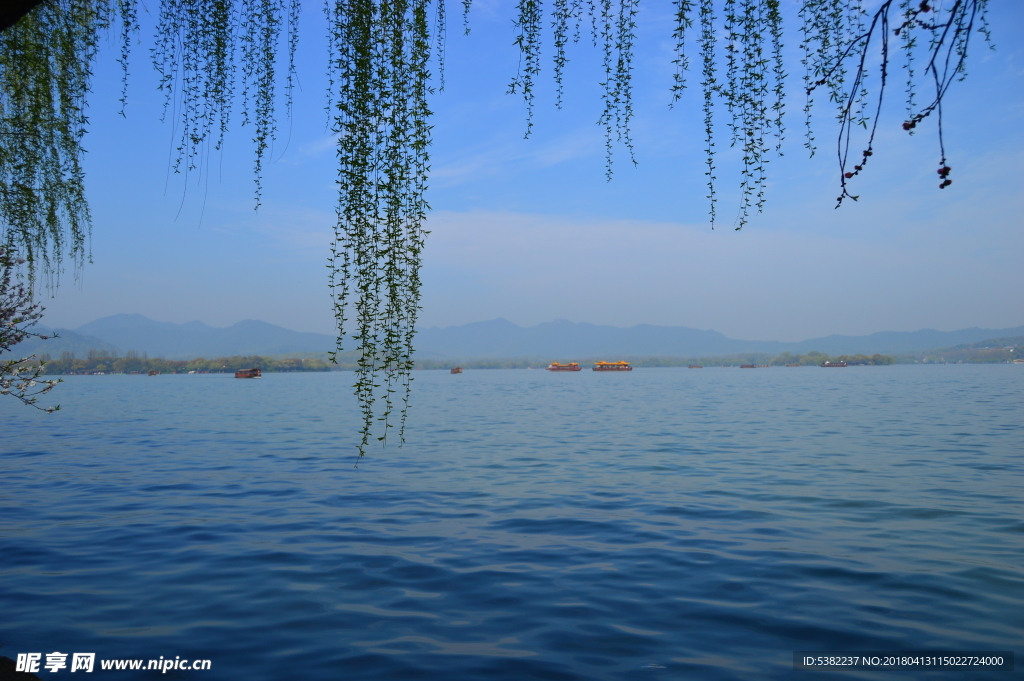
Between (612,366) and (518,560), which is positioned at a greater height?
(612,366)

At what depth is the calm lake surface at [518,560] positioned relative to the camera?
557 cm

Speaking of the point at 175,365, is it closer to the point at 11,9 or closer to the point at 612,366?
the point at 612,366

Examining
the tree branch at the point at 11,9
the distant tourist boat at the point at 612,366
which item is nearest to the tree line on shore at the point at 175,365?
the distant tourist boat at the point at 612,366

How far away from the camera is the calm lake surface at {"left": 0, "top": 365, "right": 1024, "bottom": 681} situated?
5574 mm

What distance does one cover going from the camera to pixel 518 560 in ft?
26.7

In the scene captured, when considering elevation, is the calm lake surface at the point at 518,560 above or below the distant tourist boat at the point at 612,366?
below

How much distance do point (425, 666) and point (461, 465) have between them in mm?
11355

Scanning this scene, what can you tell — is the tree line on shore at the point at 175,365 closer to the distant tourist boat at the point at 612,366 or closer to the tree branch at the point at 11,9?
the distant tourist boat at the point at 612,366

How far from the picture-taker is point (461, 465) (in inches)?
653

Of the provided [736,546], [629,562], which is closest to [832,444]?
[736,546]

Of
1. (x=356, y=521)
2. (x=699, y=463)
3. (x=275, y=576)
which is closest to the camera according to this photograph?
(x=275, y=576)

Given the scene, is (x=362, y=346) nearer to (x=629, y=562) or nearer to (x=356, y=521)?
(x=629, y=562)

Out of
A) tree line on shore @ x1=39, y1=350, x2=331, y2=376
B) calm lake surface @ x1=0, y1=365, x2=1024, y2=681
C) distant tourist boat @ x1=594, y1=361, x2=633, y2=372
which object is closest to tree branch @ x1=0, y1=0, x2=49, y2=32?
calm lake surface @ x1=0, y1=365, x2=1024, y2=681

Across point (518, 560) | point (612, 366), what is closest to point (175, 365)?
point (612, 366)
